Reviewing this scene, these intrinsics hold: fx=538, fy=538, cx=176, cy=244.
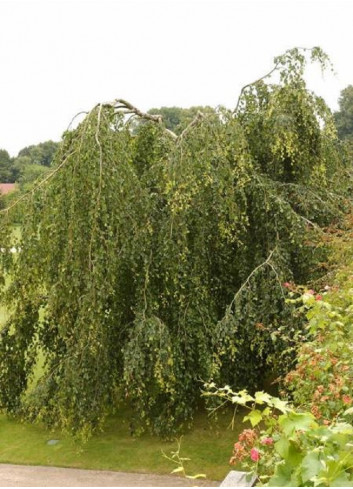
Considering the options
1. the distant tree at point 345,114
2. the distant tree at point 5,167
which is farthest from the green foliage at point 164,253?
the distant tree at point 5,167

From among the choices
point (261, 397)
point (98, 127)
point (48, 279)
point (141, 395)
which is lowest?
point (141, 395)

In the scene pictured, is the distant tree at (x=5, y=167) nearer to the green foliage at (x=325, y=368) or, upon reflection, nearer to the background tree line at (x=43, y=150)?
the background tree line at (x=43, y=150)

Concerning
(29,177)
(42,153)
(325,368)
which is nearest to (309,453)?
(325,368)

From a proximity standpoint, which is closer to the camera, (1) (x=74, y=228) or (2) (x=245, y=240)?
(1) (x=74, y=228)

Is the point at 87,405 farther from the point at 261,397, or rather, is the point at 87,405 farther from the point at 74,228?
the point at 261,397

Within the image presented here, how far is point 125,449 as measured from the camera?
19.6ft

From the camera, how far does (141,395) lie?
530 cm

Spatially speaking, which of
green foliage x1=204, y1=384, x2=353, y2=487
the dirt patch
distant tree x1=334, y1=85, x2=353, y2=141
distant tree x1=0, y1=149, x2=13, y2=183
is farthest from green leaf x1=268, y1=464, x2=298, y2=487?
distant tree x1=0, y1=149, x2=13, y2=183

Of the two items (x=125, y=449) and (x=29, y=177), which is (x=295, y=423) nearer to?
(x=125, y=449)

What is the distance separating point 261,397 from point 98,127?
3506 mm

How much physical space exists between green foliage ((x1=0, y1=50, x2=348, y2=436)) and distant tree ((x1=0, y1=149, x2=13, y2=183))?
4603cm

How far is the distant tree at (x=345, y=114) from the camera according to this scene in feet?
112

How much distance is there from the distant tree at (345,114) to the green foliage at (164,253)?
29.8 metres

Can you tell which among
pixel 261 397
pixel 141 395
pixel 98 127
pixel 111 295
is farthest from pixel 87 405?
pixel 261 397
